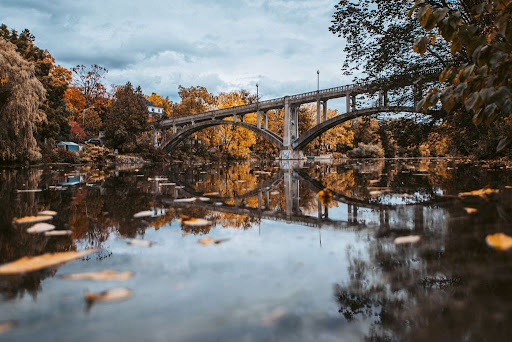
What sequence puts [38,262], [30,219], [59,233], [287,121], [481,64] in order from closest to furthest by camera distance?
[38,262] → [481,64] → [59,233] → [30,219] → [287,121]

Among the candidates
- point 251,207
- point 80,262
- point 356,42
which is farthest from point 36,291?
point 356,42

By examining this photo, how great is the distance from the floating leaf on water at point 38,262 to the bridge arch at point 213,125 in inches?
1343

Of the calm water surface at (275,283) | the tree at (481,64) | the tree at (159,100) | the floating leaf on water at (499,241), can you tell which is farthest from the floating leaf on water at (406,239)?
the tree at (159,100)

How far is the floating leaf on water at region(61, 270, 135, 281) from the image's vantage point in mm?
1431

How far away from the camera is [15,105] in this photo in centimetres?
1256

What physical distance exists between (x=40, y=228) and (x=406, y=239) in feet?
8.58

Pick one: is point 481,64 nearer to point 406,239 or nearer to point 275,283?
point 406,239

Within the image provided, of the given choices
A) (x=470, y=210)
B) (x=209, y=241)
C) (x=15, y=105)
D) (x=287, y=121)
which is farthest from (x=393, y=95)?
(x=287, y=121)

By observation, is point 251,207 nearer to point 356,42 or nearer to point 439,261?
point 439,261

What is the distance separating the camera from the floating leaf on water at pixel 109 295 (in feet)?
3.96

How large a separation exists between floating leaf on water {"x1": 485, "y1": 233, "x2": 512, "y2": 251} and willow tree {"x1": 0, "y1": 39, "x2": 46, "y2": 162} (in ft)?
50.7

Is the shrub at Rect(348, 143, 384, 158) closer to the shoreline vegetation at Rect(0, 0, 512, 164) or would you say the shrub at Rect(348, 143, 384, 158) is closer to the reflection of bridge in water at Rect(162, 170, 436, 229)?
the shoreline vegetation at Rect(0, 0, 512, 164)

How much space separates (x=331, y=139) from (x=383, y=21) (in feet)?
128

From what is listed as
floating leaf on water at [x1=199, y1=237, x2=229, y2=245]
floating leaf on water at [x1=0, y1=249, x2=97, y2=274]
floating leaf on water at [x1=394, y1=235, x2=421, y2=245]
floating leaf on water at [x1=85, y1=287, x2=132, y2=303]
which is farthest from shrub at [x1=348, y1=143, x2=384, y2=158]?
floating leaf on water at [x1=85, y1=287, x2=132, y2=303]
